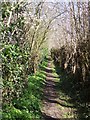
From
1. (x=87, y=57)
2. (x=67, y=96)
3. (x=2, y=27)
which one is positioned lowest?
(x=67, y=96)

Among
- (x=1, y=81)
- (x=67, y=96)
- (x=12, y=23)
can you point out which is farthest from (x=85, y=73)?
(x=1, y=81)

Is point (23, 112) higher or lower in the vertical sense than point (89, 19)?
lower

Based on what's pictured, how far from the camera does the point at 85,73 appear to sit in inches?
652

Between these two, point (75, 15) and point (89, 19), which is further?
point (75, 15)

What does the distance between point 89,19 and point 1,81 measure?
8.50 m

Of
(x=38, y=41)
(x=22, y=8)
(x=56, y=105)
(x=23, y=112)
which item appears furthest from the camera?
(x=38, y=41)

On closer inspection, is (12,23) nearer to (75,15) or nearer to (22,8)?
(22,8)

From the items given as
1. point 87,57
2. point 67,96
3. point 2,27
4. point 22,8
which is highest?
point 22,8

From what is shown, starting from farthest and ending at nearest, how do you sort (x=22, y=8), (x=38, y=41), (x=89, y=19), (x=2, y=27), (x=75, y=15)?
(x=38, y=41) → (x=75, y=15) → (x=89, y=19) → (x=22, y=8) → (x=2, y=27)

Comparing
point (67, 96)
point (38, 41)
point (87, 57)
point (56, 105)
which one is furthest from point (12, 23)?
point (38, 41)

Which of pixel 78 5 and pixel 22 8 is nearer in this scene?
pixel 22 8

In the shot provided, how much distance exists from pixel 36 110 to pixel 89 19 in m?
7.06

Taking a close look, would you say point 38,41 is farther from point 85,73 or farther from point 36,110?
point 36,110

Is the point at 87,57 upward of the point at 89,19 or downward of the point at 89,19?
downward
